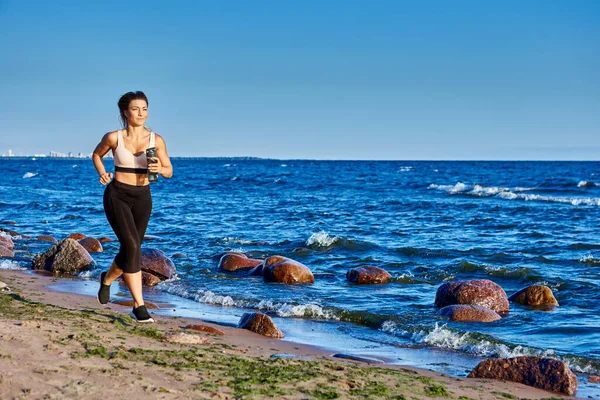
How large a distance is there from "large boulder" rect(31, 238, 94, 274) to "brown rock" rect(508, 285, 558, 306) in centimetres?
734

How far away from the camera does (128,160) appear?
228 inches

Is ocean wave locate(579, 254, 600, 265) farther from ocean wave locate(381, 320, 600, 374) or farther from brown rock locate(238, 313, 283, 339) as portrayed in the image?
brown rock locate(238, 313, 283, 339)

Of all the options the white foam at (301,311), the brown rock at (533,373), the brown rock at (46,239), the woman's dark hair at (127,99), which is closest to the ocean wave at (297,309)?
the white foam at (301,311)

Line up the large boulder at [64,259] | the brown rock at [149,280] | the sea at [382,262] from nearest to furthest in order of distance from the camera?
the sea at [382,262]
the brown rock at [149,280]
the large boulder at [64,259]

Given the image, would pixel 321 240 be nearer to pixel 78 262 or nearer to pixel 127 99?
pixel 78 262

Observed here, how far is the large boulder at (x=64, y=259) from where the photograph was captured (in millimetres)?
12078

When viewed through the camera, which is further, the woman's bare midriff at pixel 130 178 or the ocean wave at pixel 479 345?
the ocean wave at pixel 479 345

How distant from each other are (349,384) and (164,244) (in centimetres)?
1287

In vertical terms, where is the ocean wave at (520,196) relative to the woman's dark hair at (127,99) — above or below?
below

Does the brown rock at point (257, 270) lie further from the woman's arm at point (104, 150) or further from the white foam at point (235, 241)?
the woman's arm at point (104, 150)

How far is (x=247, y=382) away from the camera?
4496 millimetres

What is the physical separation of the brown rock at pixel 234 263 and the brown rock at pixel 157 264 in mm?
1284

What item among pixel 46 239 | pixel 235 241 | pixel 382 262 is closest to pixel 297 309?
A: pixel 382 262

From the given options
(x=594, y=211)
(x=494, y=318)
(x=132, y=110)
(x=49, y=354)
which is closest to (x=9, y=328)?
(x=49, y=354)
